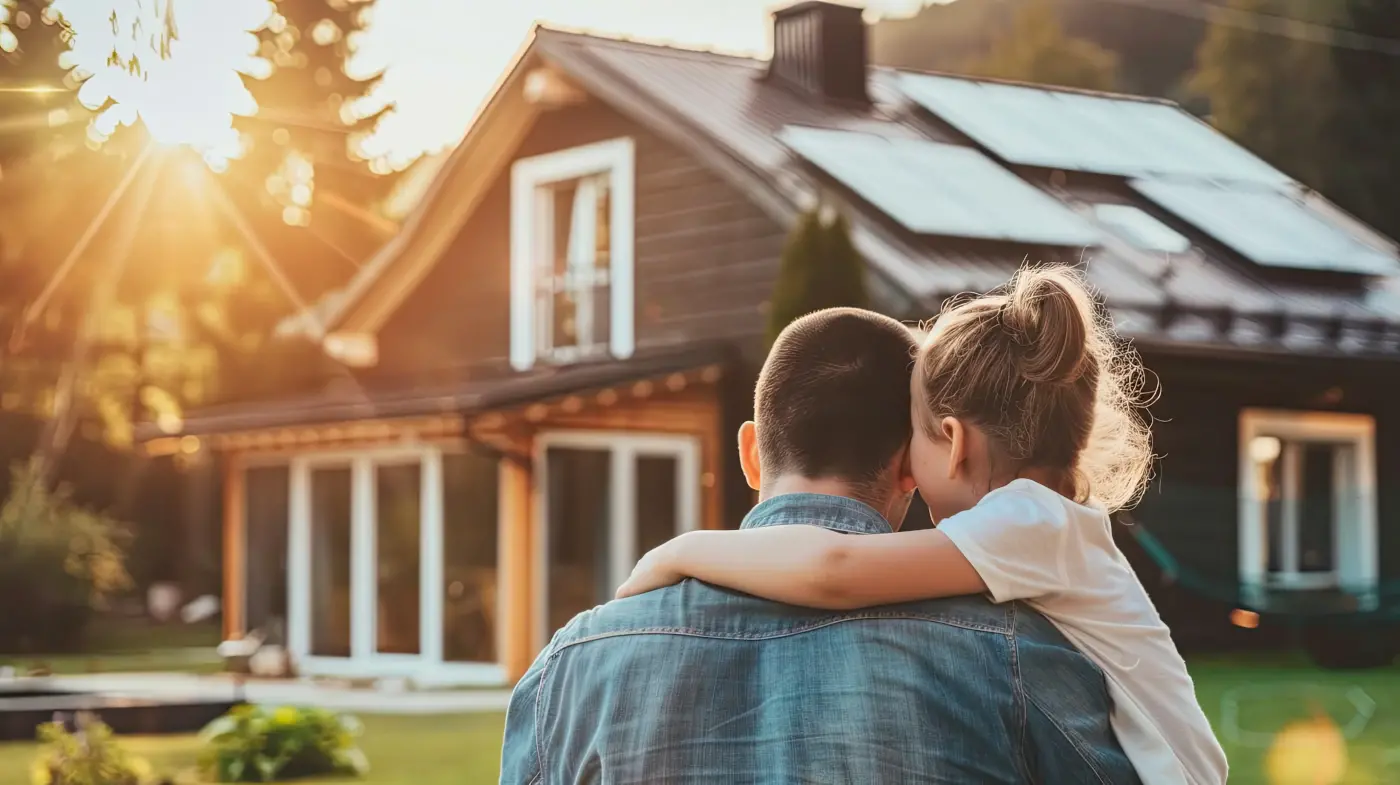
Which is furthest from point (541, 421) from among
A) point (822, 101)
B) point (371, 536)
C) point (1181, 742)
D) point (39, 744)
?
point (1181, 742)

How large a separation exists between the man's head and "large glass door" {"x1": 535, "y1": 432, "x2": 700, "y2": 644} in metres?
10.5

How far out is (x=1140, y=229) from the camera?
12.9 metres

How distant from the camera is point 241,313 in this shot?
2345cm

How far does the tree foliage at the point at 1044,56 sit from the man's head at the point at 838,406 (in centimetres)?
1383

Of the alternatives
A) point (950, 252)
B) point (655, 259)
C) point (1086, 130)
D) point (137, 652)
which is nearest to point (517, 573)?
point (655, 259)

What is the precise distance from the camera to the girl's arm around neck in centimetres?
166

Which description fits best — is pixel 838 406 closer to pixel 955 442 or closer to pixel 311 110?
pixel 955 442

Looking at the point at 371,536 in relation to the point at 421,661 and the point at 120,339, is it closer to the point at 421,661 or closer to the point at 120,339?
the point at 421,661

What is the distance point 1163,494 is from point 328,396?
6539 millimetres

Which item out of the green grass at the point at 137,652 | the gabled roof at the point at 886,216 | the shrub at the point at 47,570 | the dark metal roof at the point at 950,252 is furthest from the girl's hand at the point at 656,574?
the shrub at the point at 47,570

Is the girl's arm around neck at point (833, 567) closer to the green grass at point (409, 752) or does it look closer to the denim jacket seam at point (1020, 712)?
the denim jacket seam at point (1020, 712)

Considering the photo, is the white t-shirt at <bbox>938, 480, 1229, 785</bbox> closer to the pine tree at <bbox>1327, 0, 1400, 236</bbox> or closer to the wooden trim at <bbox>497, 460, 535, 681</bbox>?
the wooden trim at <bbox>497, 460, 535, 681</bbox>

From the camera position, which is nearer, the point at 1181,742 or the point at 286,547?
the point at 1181,742

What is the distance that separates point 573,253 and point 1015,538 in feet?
41.1
